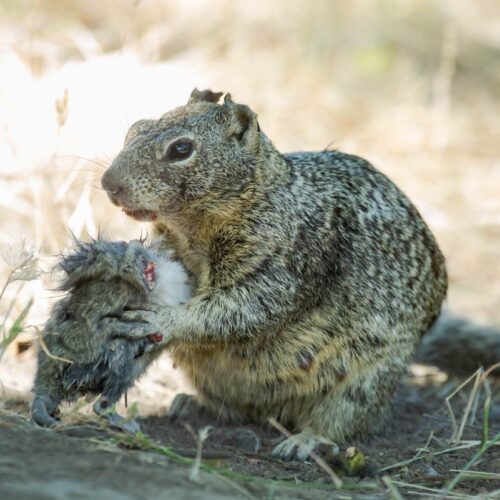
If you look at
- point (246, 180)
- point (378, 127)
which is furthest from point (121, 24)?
point (246, 180)

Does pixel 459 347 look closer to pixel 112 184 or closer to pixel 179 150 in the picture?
pixel 179 150

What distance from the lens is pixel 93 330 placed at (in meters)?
4.69

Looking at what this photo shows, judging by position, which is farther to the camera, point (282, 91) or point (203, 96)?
point (282, 91)

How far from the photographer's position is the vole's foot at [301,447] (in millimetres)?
5293

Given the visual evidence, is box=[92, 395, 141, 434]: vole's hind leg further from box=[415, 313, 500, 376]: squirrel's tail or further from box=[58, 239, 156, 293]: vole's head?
box=[415, 313, 500, 376]: squirrel's tail

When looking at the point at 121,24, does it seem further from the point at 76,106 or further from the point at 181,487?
the point at 181,487

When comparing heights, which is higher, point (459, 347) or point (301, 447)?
point (459, 347)

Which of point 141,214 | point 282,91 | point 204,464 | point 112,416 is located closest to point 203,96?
point 141,214

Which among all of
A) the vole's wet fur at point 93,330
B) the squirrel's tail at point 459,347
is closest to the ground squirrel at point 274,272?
the vole's wet fur at point 93,330

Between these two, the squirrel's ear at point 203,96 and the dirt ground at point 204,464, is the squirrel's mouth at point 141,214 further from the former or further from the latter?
the dirt ground at point 204,464

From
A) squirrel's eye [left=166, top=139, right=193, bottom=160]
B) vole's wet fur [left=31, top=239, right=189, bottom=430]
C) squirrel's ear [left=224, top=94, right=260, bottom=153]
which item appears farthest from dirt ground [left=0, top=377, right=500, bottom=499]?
squirrel's ear [left=224, top=94, right=260, bottom=153]

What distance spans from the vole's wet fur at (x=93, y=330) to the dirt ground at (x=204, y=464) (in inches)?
8.9

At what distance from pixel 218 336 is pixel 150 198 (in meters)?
0.81

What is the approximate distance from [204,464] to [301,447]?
124 centimetres
